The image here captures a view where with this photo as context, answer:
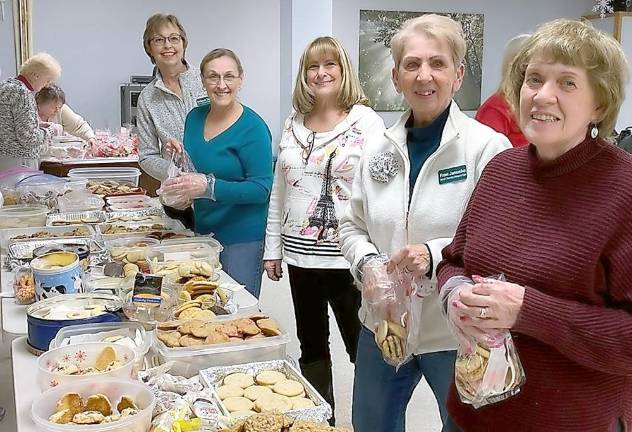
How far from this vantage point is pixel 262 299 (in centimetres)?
450

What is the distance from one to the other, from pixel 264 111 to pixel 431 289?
232 inches

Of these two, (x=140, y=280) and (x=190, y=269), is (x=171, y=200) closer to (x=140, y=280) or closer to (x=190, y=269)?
(x=190, y=269)

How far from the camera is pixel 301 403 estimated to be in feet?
4.37

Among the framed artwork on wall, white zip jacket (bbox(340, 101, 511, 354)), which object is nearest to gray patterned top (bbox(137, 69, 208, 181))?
white zip jacket (bbox(340, 101, 511, 354))

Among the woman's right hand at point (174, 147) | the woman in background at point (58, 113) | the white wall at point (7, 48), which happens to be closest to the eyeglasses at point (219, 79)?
the woman's right hand at point (174, 147)

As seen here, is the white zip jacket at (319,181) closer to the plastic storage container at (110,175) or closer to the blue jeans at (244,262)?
the blue jeans at (244,262)

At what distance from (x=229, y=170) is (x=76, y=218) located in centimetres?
77

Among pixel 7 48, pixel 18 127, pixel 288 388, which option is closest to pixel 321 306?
pixel 288 388

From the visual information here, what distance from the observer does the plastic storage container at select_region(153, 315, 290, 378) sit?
4.88ft

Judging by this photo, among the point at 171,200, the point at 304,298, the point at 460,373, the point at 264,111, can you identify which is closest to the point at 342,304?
the point at 304,298

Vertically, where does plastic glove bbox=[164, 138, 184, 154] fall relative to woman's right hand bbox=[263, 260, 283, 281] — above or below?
above

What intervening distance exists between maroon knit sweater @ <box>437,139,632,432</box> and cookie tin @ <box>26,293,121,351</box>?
35.7 inches

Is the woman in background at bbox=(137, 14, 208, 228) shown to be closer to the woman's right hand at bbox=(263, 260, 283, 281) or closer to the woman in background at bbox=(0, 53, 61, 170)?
the woman's right hand at bbox=(263, 260, 283, 281)

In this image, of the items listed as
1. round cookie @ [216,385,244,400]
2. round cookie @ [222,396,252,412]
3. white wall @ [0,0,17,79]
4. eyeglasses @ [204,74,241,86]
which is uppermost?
white wall @ [0,0,17,79]
